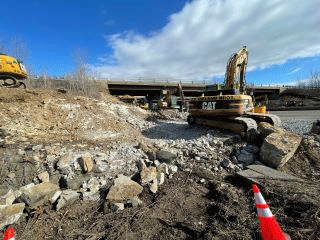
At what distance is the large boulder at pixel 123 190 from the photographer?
3745 millimetres

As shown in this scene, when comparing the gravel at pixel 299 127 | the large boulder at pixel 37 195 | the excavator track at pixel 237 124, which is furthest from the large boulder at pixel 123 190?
the gravel at pixel 299 127

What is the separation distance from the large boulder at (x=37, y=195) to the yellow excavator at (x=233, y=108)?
5.70 m

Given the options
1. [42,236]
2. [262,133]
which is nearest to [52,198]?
[42,236]

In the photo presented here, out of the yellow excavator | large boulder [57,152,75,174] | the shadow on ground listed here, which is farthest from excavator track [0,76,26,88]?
the yellow excavator

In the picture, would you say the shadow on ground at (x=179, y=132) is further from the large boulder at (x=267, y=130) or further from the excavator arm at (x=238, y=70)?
the excavator arm at (x=238, y=70)

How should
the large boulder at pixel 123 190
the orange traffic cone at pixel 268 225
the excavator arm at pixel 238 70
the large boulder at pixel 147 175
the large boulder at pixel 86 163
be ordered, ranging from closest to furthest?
the orange traffic cone at pixel 268 225 < the large boulder at pixel 123 190 < the large boulder at pixel 147 175 < the large boulder at pixel 86 163 < the excavator arm at pixel 238 70

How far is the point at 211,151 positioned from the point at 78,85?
15.7 meters

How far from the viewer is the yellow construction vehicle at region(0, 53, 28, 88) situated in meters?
9.47

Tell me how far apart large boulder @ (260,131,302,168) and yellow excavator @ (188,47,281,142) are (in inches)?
42.5

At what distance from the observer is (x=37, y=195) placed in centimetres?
367

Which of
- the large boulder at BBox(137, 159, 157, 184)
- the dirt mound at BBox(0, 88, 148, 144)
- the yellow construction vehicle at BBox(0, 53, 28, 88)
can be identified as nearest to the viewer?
the large boulder at BBox(137, 159, 157, 184)

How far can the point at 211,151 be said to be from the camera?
5816 millimetres

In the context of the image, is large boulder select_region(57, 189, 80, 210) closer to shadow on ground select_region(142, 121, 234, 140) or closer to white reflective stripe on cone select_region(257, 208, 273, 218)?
white reflective stripe on cone select_region(257, 208, 273, 218)

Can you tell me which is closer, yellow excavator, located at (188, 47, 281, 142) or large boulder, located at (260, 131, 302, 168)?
large boulder, located at (260, 131, 302, 168)
